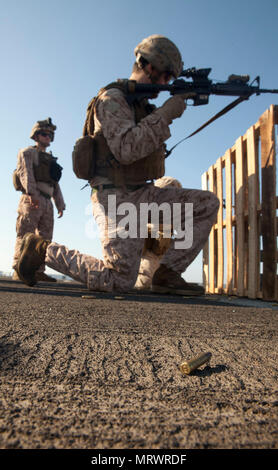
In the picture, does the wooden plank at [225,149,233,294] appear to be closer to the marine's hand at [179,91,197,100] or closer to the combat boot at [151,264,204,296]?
the marine's hand at [179,91,197,100]

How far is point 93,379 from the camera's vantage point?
2.25ft

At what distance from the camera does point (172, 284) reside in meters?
2.93

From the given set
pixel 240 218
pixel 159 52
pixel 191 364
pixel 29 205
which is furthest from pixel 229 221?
pixel 191 364

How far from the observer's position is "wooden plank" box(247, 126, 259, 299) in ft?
10.5

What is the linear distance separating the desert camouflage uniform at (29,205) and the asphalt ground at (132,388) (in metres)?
3.53

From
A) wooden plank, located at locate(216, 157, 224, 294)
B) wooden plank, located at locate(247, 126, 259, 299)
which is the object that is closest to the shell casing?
wooden plank, located at locate(247, 126, 259, 299)

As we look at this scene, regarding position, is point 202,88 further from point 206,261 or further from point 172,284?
point 206,261

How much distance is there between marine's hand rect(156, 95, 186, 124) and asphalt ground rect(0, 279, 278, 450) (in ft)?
7.08

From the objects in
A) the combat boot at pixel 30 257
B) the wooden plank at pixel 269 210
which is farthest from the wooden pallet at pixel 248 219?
the combat boot at pixel 30 257

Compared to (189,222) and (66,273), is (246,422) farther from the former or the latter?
(189,222)

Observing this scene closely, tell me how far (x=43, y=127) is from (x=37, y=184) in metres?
0.89

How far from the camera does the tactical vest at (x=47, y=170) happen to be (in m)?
4.70

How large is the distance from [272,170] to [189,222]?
0.84 m

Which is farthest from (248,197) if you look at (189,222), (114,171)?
(114,171)
